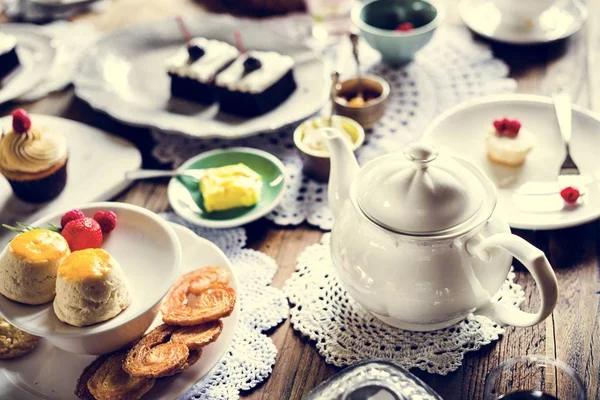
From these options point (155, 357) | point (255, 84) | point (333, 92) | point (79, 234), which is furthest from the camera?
point (255, 84)

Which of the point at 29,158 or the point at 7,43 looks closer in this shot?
the point at 29,158

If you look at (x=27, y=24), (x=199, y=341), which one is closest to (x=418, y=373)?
(x=199, y=341)

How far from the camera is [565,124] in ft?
4.35

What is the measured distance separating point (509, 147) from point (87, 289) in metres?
0.84

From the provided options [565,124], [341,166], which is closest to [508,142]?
[565,124]

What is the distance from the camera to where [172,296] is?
101 cm

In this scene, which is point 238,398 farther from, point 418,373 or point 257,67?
point 257,67

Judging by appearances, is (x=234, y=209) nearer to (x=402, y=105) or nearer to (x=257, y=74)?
(x=257, y=74)

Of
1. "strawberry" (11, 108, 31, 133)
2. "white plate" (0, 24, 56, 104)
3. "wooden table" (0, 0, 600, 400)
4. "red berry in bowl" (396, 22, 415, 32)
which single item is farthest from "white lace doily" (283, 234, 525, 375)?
"white plate" (0, 24, 56, 104)

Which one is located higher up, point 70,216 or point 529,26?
point 70,216

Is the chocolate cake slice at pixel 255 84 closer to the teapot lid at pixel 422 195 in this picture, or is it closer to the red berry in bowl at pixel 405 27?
the red berry in bowl at pixel 405 27

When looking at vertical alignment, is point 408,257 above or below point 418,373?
above

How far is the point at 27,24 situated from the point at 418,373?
5.35 ft

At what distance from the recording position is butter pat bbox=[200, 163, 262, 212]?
1239mm
